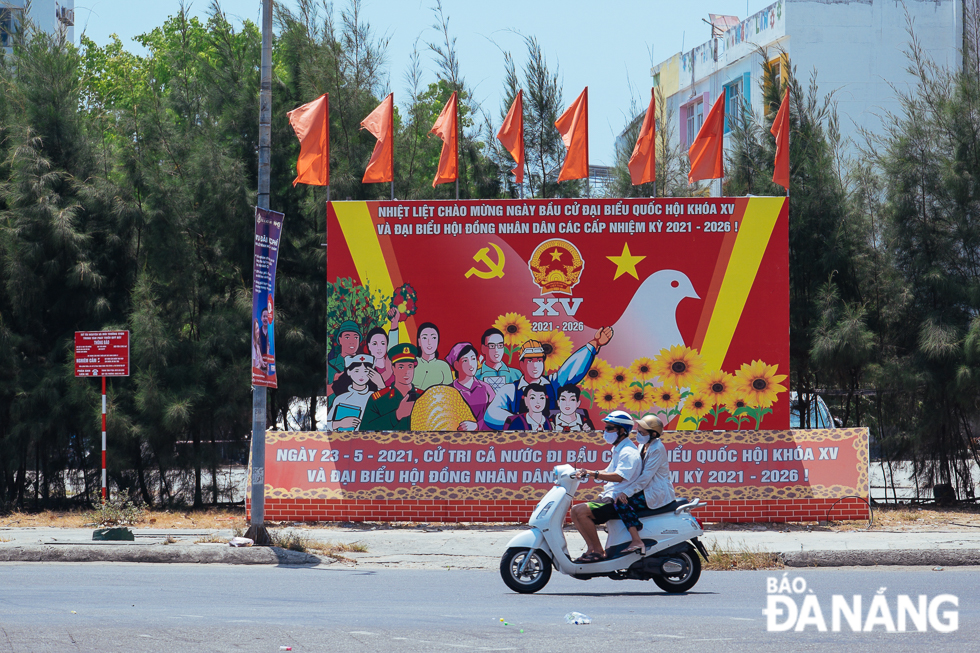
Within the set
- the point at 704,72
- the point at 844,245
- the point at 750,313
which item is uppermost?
the point at 704,72

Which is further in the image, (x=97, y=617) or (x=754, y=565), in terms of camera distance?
(x=754, y=565)

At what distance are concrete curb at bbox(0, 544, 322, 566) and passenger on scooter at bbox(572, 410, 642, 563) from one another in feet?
13.9

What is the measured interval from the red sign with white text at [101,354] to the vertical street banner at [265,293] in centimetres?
294

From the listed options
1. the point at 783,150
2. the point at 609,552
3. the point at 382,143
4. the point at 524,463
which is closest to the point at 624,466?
the point at 609,552

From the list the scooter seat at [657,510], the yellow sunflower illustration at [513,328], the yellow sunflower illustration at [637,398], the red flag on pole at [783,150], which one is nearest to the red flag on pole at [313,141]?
the yellow sunflower illustration at [513,328]

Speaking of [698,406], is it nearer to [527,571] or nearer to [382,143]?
[382,143]

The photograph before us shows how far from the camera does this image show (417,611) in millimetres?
8602

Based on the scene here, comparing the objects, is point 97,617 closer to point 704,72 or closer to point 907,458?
point 907,458

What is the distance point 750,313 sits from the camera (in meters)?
15.7

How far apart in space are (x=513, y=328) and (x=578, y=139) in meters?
3.43

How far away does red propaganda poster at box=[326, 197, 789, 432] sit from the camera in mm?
15641

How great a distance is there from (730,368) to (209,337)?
8973 millimetres

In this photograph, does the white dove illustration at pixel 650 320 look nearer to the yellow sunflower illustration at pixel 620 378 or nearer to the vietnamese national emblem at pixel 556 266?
the yellow sunflower illustration at pixel 620 378

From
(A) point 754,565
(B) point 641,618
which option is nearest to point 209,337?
(A) point 754,565
